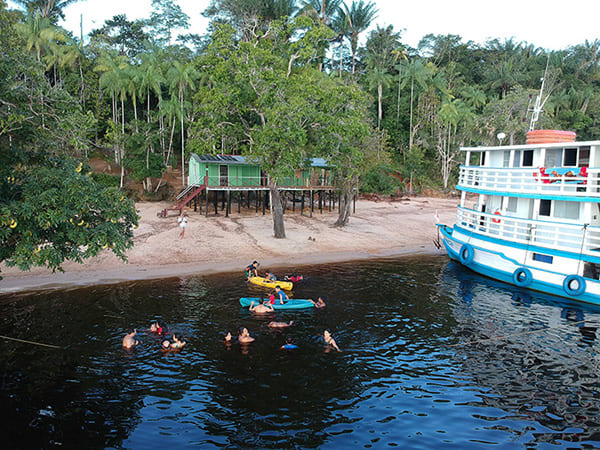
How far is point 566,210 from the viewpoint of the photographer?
859 inches

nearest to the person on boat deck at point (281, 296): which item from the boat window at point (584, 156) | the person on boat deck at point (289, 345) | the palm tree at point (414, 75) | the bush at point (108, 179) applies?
the person on boat deck at point (289, 345)

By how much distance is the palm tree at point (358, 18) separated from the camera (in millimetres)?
61250

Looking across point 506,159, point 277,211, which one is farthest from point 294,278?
point 506,159

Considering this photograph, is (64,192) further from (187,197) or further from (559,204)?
(187,197)

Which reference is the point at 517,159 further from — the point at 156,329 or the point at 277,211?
the point at 156,329

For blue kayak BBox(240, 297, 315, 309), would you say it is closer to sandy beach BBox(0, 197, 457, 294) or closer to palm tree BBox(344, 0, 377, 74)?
sandy beach BBox(0, 197, 457, 294)

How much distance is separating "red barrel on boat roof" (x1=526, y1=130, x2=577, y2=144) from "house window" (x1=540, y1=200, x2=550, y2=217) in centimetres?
329

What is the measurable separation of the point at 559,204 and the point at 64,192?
21.7 meters

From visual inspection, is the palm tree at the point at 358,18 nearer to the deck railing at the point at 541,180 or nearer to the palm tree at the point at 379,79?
the palm tree at the point at 379,79

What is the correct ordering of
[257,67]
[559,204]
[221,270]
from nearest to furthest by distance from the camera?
[559,204]
[221,270]
[257,67]

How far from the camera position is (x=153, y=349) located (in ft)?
47.9

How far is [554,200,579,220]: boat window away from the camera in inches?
848

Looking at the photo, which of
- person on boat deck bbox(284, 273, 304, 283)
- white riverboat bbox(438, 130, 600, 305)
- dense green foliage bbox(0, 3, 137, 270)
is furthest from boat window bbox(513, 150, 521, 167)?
dense green foliage bbox(0, 3, 137, 270)

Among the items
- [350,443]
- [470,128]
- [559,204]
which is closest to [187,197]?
[559,204]
